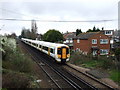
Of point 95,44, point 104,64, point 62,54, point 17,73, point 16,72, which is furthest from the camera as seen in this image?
point 95,44

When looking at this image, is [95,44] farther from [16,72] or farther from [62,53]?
[16,72]

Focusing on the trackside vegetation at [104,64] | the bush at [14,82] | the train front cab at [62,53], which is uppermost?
the train front cab at [62,53]

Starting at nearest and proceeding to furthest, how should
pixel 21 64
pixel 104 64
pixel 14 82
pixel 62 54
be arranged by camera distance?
pixel 14 82
pixel 21 64
pixel 104 64
pixel 62 54

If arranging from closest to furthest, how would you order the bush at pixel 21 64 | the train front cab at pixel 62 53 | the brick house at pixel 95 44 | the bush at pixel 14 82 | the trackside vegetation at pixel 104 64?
the bush at pixel 14 82 → the bush at pixel 21 64 → the trackside vegetation at pixel 104 64 → the train front cab at pixel 62 53 → the brick house at pixel 95 44

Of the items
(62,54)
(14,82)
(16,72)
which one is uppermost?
(62,54)

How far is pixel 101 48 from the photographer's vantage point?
38.5 m

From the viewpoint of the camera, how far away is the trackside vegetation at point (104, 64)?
1570 centimetres

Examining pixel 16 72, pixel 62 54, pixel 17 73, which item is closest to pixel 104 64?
pixel 62 54

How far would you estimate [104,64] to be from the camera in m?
18.8

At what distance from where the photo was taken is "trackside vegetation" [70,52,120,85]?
51.5 ft

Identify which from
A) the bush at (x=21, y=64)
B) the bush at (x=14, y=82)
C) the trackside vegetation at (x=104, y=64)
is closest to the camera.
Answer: the bush at (x=14, y=82)

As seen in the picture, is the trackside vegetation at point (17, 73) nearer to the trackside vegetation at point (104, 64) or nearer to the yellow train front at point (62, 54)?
the yellow train front at point (62, 54)

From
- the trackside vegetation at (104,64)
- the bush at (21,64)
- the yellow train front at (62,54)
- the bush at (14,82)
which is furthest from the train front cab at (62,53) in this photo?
the bush at (14,82)

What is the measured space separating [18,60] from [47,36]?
34.0 m
